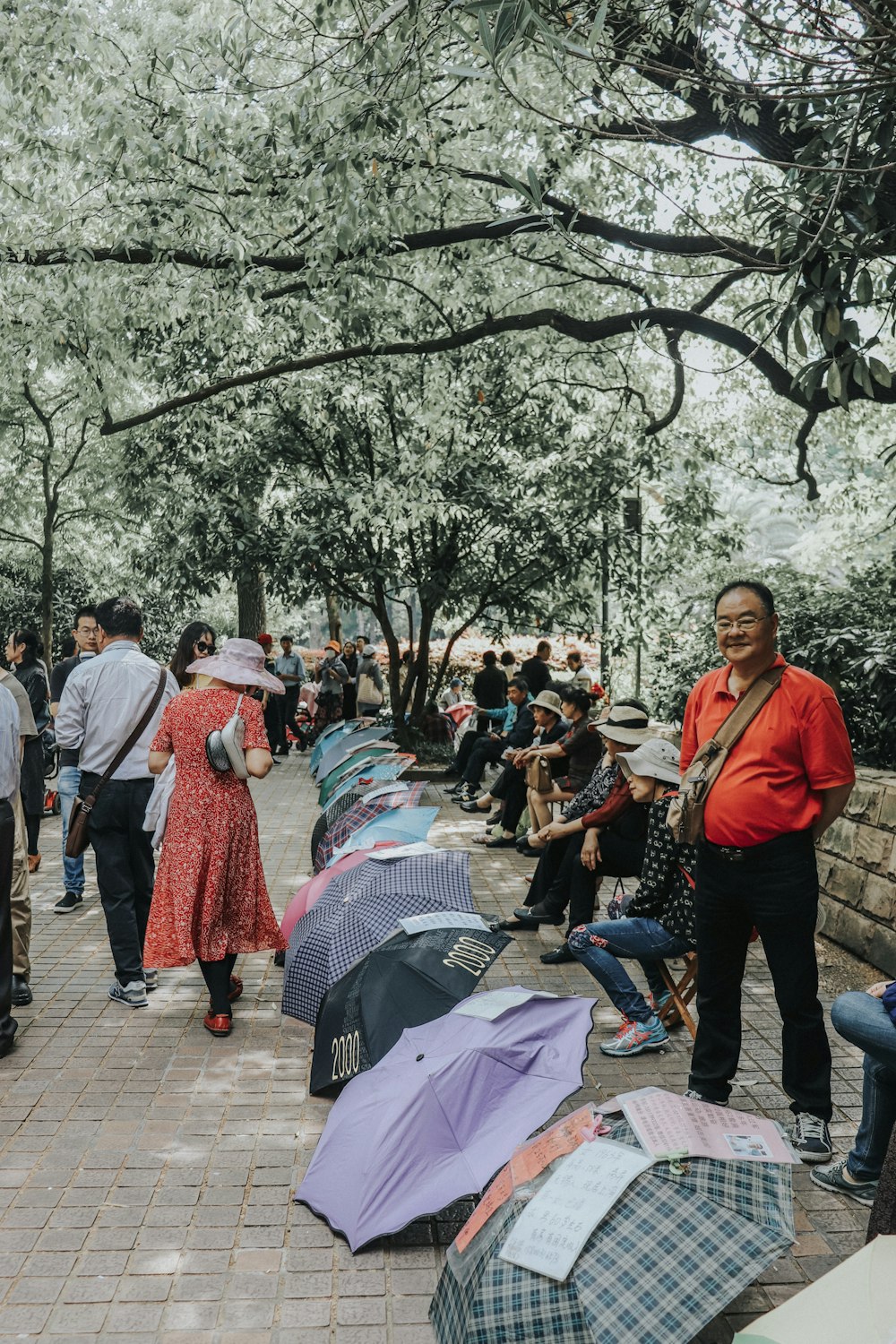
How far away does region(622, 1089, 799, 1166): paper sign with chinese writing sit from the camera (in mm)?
2949

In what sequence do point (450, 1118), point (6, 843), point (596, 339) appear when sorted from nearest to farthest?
point (450, 1118), point (6, 843), point (596, 339)

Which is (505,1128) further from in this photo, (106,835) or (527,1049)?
(106,835)

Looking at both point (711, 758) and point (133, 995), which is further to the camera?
point (133, 995)

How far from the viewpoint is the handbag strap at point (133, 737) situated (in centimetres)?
596

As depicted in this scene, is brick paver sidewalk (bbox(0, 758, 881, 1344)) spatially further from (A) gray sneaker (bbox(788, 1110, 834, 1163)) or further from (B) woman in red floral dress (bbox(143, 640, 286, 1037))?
(B) woman in red floral dress (bbox(143, 640, 286, 1037))

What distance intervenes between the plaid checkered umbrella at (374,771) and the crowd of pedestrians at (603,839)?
95cm

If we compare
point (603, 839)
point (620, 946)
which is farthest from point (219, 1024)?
point (603, 839)

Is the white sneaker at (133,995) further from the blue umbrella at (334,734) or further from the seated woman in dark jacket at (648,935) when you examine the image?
the blue umbrella at (334,734)

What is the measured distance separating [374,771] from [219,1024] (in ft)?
11.9

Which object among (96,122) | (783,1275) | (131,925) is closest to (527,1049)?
(783,1275)

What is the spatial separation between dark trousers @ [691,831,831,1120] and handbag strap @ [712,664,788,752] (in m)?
0.39

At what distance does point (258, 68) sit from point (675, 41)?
144 inches

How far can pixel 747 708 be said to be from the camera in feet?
13.7

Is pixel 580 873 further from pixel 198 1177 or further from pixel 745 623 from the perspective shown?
pixel 198 1177
